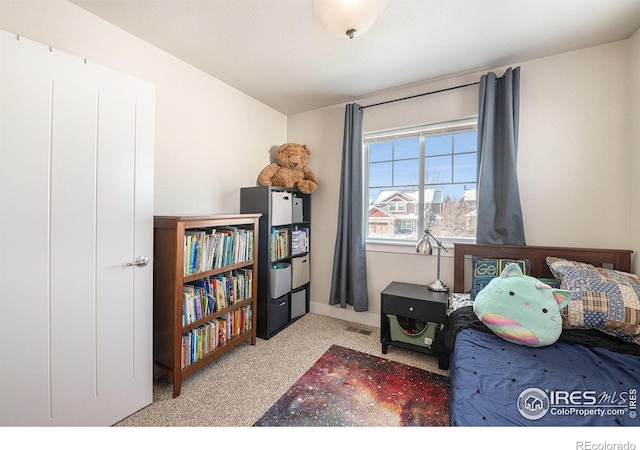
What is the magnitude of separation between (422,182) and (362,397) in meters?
1.97

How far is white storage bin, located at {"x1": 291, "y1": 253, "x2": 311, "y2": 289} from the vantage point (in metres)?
2.97

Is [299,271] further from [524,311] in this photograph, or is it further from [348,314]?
[524,311]

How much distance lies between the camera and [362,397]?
1766mm

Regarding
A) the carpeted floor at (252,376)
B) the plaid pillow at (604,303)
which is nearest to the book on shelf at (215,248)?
the carpeted floor at (252,376)

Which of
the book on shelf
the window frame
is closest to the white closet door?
the book on shelf

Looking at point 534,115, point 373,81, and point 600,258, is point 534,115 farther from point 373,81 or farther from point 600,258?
point 373,81

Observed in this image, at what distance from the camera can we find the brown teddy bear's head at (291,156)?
2.95 metres

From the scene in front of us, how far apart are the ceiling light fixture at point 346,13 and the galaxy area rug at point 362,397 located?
6.60 feet

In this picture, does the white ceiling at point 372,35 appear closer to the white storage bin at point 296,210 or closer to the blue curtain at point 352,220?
the blue curtain at point 352,220

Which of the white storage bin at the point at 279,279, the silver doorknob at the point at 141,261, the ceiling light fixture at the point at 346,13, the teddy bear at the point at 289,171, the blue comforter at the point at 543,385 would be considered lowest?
the blue comforter at the point at 543,385

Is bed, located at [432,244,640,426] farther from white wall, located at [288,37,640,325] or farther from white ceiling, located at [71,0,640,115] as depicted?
white ceiling, located at [71,0,640,115]

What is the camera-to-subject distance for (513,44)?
6.56ft

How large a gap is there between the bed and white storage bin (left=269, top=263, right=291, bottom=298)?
4.84 feet
